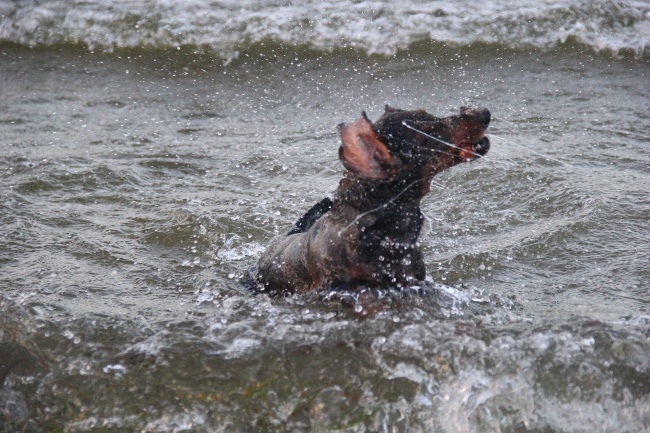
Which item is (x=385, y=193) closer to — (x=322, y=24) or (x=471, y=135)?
(x=471, y=135)

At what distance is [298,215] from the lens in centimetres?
595

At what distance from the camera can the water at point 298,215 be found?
3727mm

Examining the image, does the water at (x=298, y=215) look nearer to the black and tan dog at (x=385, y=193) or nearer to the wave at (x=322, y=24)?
the wave at (x=322, y=24)

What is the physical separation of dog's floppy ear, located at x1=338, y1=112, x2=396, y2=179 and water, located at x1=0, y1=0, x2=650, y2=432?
69 centimetres

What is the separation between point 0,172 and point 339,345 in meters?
3.63

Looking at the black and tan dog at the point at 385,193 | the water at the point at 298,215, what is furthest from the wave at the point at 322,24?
the black and tan dog at the point at 385,193

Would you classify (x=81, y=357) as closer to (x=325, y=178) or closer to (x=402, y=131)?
(x=402, y=131)

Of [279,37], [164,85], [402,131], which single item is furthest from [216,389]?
[279,37]

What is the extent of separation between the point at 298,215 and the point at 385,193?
220 cm

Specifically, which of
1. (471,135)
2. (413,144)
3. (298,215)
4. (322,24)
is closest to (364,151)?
(413,144)

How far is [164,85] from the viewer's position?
9008 millimetres

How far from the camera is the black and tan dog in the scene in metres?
3.64

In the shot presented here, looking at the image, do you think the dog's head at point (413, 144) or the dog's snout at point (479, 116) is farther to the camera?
the dog's snout at point (479, 116)

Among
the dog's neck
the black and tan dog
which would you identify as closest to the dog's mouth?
the black and tan dog
